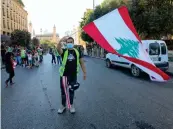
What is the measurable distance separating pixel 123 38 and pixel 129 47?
201mm

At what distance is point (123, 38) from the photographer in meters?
4.40

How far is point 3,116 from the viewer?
5316 millimetres

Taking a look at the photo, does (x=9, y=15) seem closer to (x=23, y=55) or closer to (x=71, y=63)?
(x=23, y=55)

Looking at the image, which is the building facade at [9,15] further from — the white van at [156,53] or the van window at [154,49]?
the van window at [154,49]

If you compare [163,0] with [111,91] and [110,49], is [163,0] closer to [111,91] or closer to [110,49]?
[111,91]

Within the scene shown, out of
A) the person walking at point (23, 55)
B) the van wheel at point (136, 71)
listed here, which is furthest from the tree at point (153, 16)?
the person walking at point (23, 55)

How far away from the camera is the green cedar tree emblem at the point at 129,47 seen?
172 inches

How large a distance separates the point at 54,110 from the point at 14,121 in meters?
1.05

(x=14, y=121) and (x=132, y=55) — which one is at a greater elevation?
(x=132, y=55)

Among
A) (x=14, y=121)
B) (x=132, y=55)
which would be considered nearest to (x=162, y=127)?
(x=132, y=55)

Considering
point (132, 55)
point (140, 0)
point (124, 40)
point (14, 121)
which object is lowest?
point (14, 121)

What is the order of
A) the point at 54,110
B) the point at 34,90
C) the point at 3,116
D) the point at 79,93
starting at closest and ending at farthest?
the point at 3,116, the point at 54,110, the point at 79,93, the point at 34,90

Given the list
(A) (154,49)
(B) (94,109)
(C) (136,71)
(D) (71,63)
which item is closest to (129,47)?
(D) (71,63)

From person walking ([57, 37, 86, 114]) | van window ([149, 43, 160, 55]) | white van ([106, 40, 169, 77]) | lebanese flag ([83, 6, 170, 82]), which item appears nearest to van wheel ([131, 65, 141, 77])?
white van ([106, 40, 169, 77])
